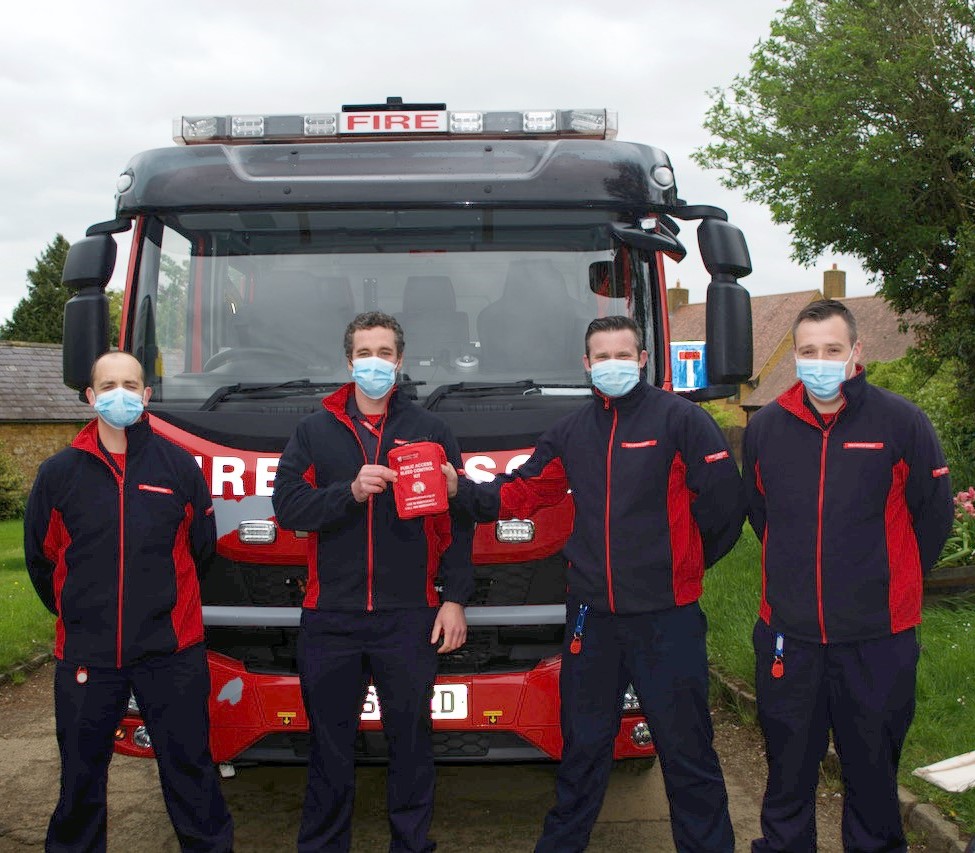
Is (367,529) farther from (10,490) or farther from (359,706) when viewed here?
(10,490)

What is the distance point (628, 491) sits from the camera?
12.1 ft

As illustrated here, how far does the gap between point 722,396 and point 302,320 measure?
175cm

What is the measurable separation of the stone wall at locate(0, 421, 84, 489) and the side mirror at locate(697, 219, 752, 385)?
32.3 metres

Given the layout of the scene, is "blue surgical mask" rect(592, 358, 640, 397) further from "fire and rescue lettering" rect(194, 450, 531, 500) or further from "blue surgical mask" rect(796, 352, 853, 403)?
"blue surgical mask" rect(796, 352, 853, 403)

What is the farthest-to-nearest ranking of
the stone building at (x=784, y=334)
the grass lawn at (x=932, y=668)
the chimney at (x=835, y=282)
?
the chimney at (x=835, y=282)
the stone building at (x=784, y=334)
the grass lawn at (x=932, y=668)

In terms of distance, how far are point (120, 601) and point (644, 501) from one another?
1.80 meters

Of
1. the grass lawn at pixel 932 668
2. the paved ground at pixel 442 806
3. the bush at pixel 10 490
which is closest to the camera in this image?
the paved ground at pixel 442 806

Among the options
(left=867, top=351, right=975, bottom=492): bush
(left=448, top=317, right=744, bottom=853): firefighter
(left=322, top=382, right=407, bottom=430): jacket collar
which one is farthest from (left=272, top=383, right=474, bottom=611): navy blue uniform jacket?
(left=867, top=351, right=975, bottom=492): bush

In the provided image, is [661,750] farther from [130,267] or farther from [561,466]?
[130,267]

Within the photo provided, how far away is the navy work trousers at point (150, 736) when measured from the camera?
3648mm

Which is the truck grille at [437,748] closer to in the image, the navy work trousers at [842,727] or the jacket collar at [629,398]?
the navy work trousers at [842,727]

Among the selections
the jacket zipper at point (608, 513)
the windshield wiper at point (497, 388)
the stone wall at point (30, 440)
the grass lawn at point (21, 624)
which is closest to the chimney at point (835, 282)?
the stone wall at point (30, 440)

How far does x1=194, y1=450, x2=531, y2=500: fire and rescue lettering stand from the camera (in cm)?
400

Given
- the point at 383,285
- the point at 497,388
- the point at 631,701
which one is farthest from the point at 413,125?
the point at 631,701
